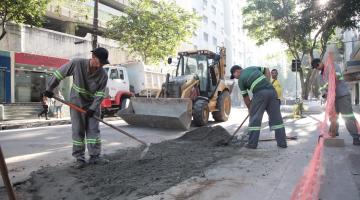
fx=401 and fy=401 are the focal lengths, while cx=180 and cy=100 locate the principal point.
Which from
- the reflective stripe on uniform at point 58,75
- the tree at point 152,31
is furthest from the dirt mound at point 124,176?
the tree at point 152,31

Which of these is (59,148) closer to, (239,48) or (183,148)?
(183,148)

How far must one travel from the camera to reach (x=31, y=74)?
72.3ft

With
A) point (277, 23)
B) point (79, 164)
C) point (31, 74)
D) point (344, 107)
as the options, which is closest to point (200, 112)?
point (344, 107)

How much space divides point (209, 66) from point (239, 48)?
62.2 metres

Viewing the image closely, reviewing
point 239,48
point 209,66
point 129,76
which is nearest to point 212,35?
point 239,48

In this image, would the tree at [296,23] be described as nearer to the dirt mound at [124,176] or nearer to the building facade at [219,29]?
the dirt mound at [124,176]

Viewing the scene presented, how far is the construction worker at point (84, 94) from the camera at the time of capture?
219 inches

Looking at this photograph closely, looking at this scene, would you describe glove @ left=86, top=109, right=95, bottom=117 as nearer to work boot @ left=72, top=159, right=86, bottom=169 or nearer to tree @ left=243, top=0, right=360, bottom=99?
work boot @ left=72, top=159, right=86, bottom=169

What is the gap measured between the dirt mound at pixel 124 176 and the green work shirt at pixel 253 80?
1228mm

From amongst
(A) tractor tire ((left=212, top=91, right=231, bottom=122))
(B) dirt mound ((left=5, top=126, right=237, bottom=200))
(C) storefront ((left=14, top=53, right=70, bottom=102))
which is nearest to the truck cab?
(A) tractor tire ((left=212, top=91, right=231, bottom=122))

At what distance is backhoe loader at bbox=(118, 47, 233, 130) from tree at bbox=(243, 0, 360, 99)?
409 centimetres

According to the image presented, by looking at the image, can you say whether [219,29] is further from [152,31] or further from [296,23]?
[296,23]

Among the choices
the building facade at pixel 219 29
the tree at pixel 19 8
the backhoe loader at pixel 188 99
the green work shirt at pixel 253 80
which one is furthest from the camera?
the building facade at pixel 219 29

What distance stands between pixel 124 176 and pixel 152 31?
20.2 m
